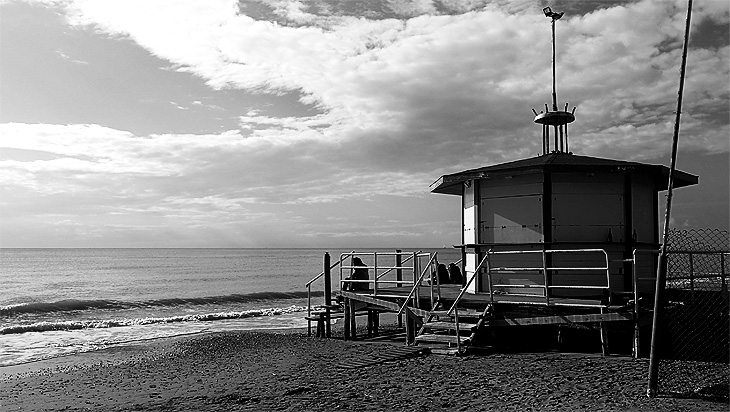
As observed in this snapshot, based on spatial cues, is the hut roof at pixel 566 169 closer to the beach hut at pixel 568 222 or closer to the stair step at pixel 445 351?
the beach hut at pixel 568 222

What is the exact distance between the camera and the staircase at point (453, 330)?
14000 mm

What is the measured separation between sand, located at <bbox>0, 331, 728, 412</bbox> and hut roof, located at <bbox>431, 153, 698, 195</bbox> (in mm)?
4304

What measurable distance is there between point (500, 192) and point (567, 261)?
2.33 metres

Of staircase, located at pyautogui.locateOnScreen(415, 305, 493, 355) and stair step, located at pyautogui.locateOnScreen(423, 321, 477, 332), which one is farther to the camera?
stair step, located at pyautogui.locateOnScreen(423, 321, 477, 332)

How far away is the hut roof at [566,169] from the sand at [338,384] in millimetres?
4304

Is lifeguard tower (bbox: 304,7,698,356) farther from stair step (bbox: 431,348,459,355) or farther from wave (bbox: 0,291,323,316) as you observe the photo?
wave (bbox: 0,291,323,316)

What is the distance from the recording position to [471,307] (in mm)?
15250

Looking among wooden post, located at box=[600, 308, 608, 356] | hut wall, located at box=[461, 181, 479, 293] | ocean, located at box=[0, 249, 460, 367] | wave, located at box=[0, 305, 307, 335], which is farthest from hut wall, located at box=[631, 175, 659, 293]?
wave, located at box=[0, 305, 307, 335]

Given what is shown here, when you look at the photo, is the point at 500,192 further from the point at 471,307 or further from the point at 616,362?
the point at 616,362

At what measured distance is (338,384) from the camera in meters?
→ 11.9

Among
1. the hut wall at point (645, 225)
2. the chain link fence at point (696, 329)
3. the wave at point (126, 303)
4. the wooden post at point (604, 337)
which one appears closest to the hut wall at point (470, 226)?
the hut wall at point (645, 225)

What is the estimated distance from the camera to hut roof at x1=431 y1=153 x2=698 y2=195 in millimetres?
15195

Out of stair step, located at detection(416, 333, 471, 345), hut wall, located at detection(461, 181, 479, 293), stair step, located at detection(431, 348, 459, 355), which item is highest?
hut wall, located at detection(461, 181, 479, 293)

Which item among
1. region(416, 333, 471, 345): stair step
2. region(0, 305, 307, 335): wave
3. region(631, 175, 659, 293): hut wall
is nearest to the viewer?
region(416, 333, 471, 345): stair step
